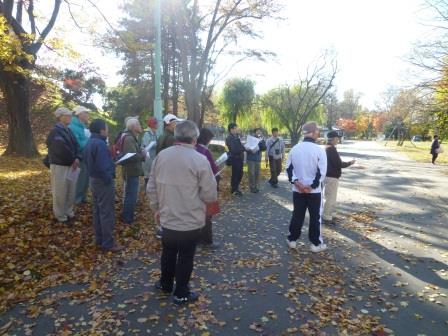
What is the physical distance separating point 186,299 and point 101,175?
243 centimetres

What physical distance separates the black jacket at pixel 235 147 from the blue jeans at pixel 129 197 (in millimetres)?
4323

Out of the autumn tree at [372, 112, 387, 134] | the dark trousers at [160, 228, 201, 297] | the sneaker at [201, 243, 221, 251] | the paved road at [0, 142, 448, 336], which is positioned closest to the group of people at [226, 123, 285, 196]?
the paved road at [0, 142, 448, 336]

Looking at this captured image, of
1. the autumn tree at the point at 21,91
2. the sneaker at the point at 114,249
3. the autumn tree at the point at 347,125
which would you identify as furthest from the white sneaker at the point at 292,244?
the autumn tree at the point at 347,125

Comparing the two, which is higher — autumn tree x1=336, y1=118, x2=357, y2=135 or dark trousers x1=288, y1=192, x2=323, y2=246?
autumn tree x1=336, y1=118, x2=357, y2=135

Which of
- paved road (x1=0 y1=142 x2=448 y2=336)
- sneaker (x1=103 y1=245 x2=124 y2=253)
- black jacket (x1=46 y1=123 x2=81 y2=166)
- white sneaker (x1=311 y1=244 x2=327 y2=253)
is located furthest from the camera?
white sneaker (x1=311 y1=244 x2=327 y2=253)

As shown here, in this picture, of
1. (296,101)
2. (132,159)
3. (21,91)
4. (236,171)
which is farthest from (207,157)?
(296,101)

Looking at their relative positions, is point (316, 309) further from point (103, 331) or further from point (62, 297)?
point (62, 297)

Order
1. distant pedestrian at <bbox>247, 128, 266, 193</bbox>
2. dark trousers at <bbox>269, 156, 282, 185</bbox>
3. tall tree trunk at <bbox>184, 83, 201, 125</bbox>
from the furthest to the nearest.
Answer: tall tree trunk at <bbox>184, 83, 201, 125</bbox>, dark trousers at <bbox>269, 156, 282, 185</bbox>, distant pedestrian at <bbox>247, 128, 266, 193</bbox>

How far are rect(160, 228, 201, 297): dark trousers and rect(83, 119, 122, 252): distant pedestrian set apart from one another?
71.6 inches

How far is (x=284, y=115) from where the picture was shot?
3331 centimetres

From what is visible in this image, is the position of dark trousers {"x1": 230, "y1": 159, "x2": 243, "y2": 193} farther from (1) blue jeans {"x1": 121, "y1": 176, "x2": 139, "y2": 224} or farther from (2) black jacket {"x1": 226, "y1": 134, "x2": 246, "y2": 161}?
(1) blue jeans {"x1": 121, "y1": 176, "x2": 139, "y2": 224}

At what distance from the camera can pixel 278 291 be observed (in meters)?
4.73

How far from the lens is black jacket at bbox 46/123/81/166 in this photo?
19.9 ft

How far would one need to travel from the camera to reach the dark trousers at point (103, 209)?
562 cm
